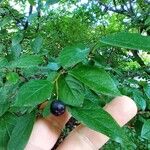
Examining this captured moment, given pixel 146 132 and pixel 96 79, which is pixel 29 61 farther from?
pixel 146 132

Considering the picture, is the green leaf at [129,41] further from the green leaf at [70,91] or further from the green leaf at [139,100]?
the green leaf at [139,100]

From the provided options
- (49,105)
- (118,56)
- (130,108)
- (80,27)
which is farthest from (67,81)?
(80,27)

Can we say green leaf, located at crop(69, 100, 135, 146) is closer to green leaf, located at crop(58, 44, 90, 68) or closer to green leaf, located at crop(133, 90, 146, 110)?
green leaf, located at crop(58, 44, 90, 68)

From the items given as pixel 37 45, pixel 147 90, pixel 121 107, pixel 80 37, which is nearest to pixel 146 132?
pixel 121 107

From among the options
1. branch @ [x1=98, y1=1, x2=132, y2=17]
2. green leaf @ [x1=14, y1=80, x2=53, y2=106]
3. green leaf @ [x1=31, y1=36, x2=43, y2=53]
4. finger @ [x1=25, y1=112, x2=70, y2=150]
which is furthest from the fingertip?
branch @ [x1=98, y1=1, x2=132, y2=17]

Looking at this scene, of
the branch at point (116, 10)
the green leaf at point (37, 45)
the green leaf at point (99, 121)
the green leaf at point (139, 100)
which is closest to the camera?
the green leaf at point (99, 121)

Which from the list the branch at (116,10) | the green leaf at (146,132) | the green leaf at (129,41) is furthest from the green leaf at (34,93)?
the branch at (116,10)
